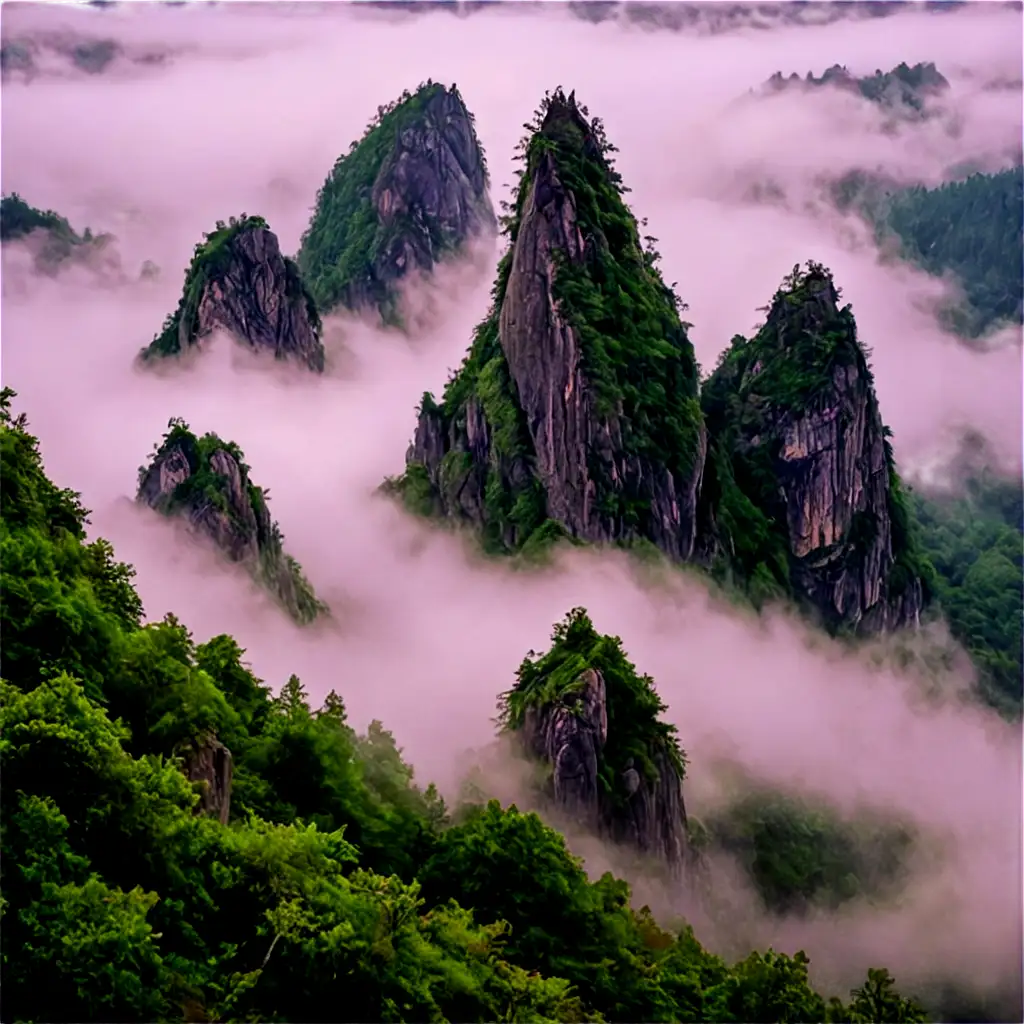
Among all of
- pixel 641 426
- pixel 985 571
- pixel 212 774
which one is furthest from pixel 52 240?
pixel 212 774

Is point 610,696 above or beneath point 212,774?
above

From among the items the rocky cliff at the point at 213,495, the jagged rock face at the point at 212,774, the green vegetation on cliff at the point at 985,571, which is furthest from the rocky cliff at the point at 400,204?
the jagged rock face at the point at 212,774

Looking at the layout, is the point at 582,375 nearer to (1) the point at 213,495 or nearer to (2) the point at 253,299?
(1) the point at 213,495

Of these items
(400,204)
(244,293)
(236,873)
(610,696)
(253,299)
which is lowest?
(236,873)

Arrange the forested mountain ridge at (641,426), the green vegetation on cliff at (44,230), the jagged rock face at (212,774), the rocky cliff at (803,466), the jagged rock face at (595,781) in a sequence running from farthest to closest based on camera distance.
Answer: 1. the green vegetation on cliff at (44,230)
2. the rocky cliff at (803,466)
3. the forested mountain ridge at (641,426)
4. the jagged rock face at (595,781)
5. the jagged rock face at (212,774)

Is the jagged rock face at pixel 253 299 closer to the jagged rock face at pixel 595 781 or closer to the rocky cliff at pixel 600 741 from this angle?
the rocky cliff at pixel 600 741

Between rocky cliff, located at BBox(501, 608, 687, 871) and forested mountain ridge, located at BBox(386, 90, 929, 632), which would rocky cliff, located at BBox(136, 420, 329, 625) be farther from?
rocky cliff, located at BBox(501, 608, 687, 871)
